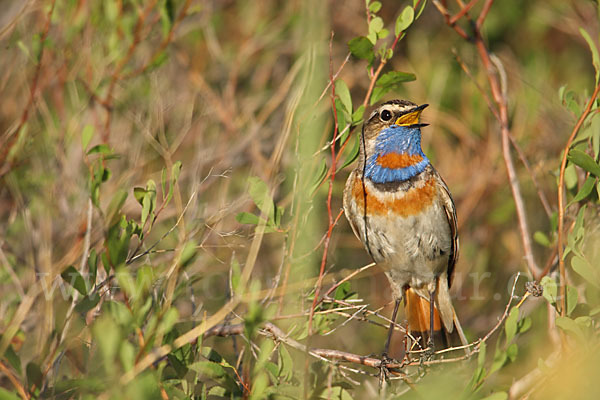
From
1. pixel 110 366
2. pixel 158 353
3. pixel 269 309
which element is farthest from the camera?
pixel 269 309

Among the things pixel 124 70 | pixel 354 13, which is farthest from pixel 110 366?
pixel 354 13

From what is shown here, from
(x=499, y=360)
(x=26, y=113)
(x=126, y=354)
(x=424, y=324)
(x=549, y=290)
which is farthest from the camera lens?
(x=424, y=324)

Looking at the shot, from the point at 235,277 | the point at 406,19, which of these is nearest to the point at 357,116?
the point at 406,19

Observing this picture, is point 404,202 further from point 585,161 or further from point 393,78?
point 585,161

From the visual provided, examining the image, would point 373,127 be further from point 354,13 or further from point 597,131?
point 354,13

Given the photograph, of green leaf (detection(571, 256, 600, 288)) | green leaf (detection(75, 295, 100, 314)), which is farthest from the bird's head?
green leaf (detection(75, 295, 100, 314))

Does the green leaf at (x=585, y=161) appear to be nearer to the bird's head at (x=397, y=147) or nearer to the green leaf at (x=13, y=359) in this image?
the bird's head at (x=397, y=147)

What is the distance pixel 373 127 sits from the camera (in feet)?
11.4

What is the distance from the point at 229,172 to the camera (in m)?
3.23

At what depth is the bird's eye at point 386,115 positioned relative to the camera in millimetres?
3354

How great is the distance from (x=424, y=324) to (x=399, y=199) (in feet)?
3.09

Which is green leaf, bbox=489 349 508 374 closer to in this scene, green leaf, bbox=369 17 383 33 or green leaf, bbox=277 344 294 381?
green leaf, bbox=277 344 294 381

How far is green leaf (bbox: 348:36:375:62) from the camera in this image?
2.46 m

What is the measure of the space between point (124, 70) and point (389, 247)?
173 centimetres
